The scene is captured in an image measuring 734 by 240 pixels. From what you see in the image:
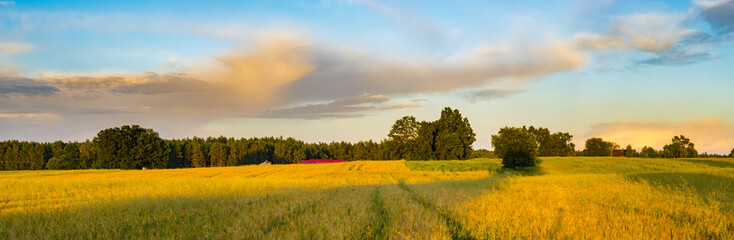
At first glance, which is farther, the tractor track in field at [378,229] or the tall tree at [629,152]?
the tall tree at [629,152]

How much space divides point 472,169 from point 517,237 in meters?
48.6

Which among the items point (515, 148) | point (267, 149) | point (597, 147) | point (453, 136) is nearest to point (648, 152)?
point (597, 147)

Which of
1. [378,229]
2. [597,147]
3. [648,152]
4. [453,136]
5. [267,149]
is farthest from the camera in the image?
[267,149]

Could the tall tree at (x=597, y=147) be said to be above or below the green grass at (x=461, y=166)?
above

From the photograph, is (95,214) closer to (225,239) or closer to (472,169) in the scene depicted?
(225,239)

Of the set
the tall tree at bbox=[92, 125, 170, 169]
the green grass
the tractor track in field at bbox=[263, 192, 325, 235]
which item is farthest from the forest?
the tractor track in field at bbox=[263, 192, 325, 235]

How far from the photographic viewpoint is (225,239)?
7.76 metres

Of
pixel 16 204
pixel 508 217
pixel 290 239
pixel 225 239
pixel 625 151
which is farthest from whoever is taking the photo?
pixel 625 151

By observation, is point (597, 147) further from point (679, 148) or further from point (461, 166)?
point (461, 166)

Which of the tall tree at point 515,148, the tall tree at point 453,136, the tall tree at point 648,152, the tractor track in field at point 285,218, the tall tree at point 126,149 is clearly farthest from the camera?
the tall tree at point 648,152

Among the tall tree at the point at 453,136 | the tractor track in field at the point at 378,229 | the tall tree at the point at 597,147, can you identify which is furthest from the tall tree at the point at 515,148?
the tall tree at the point at 597,147

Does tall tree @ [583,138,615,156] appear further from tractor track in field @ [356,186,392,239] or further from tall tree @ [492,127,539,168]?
tractor track in field @ [356,186,392,239]

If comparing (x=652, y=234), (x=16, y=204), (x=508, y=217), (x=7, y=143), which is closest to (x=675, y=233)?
(x=652, y=234)

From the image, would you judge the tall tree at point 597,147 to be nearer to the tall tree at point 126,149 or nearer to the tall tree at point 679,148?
the tall tree at point 679,148
